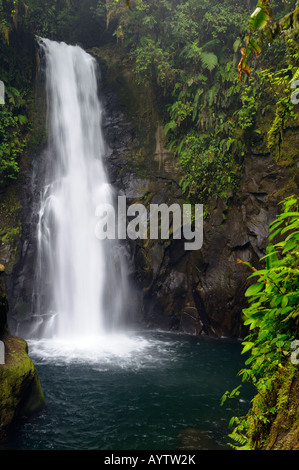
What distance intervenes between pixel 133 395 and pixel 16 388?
2.84m

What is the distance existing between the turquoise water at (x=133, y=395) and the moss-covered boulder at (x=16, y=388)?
23cm

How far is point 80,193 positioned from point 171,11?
33.8ft

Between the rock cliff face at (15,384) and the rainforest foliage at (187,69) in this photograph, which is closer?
the rock cliff face at (15,384)

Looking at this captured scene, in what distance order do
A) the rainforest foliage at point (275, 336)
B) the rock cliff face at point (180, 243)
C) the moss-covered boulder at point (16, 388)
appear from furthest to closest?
the rock cliff face at point (180, 243) → the moss-covered boulder at point (16, 388) → the rainforest foliage at point (275, 336)

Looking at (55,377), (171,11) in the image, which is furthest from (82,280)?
(171,11)

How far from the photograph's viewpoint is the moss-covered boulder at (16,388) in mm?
5523

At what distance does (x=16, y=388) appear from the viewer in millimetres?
5684
